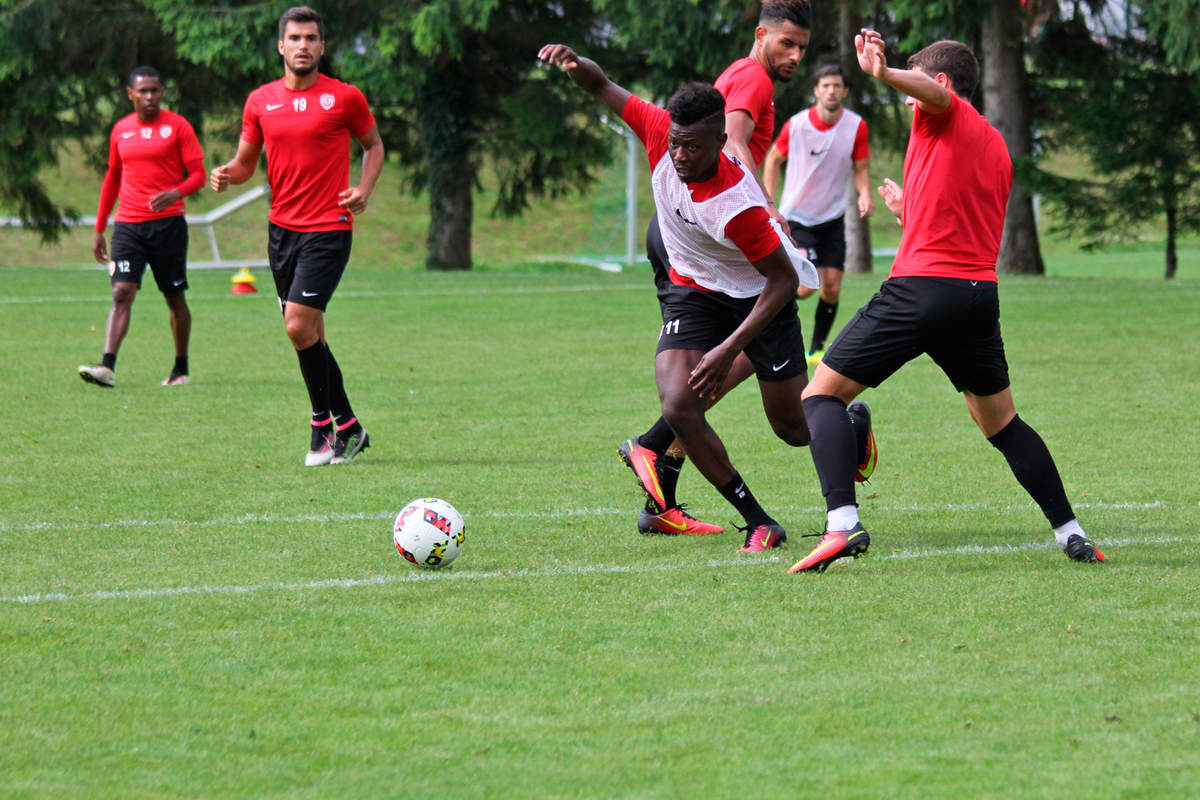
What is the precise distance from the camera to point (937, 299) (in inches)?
236

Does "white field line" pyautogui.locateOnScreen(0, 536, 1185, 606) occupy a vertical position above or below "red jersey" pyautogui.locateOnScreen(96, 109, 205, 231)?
below

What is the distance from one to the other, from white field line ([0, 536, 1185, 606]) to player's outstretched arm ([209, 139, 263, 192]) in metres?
3.71

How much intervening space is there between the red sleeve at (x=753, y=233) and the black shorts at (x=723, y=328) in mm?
435

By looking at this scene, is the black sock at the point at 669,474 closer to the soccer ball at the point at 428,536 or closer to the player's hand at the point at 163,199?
the soccer ball at the point at 428,536

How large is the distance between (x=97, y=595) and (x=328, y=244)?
3881mm

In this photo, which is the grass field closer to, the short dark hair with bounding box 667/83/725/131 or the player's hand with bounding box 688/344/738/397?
the player's hand with bounding box 688/344/738/397

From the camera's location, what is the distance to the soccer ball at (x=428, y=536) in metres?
6.15

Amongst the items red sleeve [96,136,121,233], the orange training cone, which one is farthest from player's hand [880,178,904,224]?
the orange training cone

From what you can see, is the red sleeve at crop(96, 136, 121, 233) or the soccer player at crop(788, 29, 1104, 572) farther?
the red sleeve at crop(96, 136, 121, 233)

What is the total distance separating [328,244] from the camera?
30.2 ft

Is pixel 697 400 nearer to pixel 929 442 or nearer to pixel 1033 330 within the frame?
pixel 929 442

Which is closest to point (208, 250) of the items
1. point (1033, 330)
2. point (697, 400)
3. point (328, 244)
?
point (1033, 330)

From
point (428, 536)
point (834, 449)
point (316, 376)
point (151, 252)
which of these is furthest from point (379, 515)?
point (151, 252)

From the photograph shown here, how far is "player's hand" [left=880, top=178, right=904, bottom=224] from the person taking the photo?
6383 millimetres
